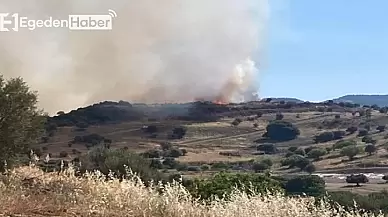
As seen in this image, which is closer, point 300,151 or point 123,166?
point 123,166

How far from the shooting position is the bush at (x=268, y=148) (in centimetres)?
5530

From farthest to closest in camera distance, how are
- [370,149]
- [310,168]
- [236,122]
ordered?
[236,122], [370,149], [310,168]

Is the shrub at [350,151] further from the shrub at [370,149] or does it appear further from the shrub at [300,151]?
the shrub at [300,151]

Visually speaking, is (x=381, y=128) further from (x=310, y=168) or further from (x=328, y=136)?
(x=310, y=168)

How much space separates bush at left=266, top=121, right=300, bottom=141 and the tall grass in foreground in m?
57.2

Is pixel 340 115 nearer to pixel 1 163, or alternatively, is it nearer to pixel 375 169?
pixel 375 169

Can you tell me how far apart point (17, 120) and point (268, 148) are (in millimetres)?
45498

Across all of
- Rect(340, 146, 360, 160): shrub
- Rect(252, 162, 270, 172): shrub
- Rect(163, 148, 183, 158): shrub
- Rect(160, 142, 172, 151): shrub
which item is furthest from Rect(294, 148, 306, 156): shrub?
Rect(252, 162, 270, 172): shrub

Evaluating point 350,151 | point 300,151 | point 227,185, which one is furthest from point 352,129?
point 227,185

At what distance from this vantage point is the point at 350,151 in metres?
47.8

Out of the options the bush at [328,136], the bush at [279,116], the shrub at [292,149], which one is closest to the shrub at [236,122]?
the bush at [279,116]

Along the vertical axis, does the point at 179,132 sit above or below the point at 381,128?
above

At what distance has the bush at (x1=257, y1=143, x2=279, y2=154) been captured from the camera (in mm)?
55300

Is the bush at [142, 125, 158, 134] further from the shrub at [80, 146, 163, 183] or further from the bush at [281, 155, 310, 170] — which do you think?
the shrub at [80, 146, 163, 183]
